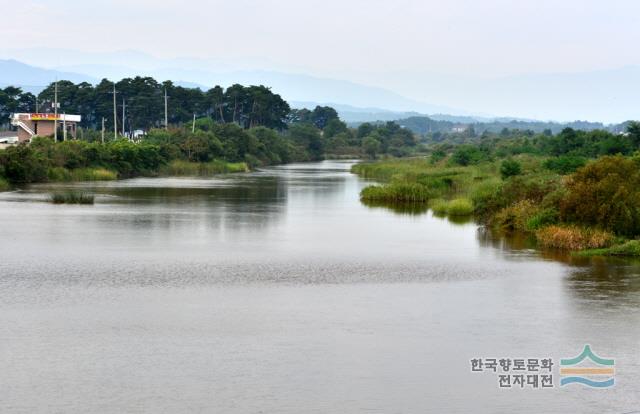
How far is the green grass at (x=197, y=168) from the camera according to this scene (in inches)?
3452

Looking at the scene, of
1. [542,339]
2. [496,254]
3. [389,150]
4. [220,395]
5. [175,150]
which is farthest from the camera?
[389,150]

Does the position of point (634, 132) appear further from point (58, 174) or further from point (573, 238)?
point (58, 174)

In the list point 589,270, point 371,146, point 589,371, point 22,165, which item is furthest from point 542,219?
point 371,146

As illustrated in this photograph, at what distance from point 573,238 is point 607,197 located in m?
1.93

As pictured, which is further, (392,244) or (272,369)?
(392,244)

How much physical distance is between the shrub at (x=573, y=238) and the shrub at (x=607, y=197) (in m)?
0.46

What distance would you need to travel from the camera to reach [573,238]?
3338 cm

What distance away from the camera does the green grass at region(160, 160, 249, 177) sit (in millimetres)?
87688

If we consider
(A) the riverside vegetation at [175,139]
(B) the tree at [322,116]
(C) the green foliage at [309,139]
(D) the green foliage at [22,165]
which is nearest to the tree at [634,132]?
(A) the riverside vegetation at [175,139]

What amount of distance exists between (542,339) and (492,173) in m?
40.8

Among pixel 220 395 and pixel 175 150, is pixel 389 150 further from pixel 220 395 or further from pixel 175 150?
pixel 220 395

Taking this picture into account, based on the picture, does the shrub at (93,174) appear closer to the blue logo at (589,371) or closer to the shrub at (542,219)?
the shrub at (542,219)

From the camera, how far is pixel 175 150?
9050 cm

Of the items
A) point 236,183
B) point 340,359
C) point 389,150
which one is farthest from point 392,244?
point 389,150
